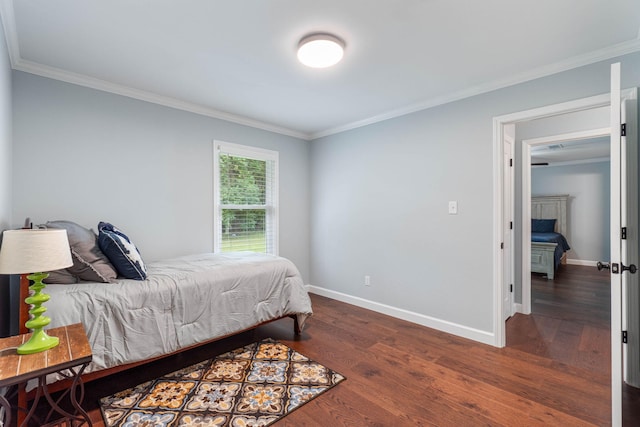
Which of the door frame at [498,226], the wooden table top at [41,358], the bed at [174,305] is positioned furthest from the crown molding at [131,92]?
the door frame at [498,226]

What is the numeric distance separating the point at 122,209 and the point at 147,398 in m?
1.71

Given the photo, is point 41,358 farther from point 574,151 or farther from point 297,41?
point 574,151

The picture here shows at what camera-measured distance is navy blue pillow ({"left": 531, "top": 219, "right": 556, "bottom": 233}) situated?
22.5 feet

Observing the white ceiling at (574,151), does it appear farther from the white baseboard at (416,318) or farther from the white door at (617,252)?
the white door at (617,252)

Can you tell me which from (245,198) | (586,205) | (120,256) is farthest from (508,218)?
(586,205)

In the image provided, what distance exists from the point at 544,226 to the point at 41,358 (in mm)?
8537

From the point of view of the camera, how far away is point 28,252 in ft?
4.42

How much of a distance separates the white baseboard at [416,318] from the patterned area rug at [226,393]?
56.0 inches

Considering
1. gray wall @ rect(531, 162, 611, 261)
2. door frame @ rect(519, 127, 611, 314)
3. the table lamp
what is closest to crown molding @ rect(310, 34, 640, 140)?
door frame @ rect(519, 127, 611, 314)

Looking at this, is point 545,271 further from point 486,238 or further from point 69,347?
point 69,347

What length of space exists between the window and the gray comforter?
2.31 ft

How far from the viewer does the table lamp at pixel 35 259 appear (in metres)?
1.33

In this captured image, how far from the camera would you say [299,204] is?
4.46 m

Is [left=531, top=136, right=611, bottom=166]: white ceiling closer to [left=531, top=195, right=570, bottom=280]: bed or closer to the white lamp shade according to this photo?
[left=531, top=195, right=570, bottom=280]: bed
